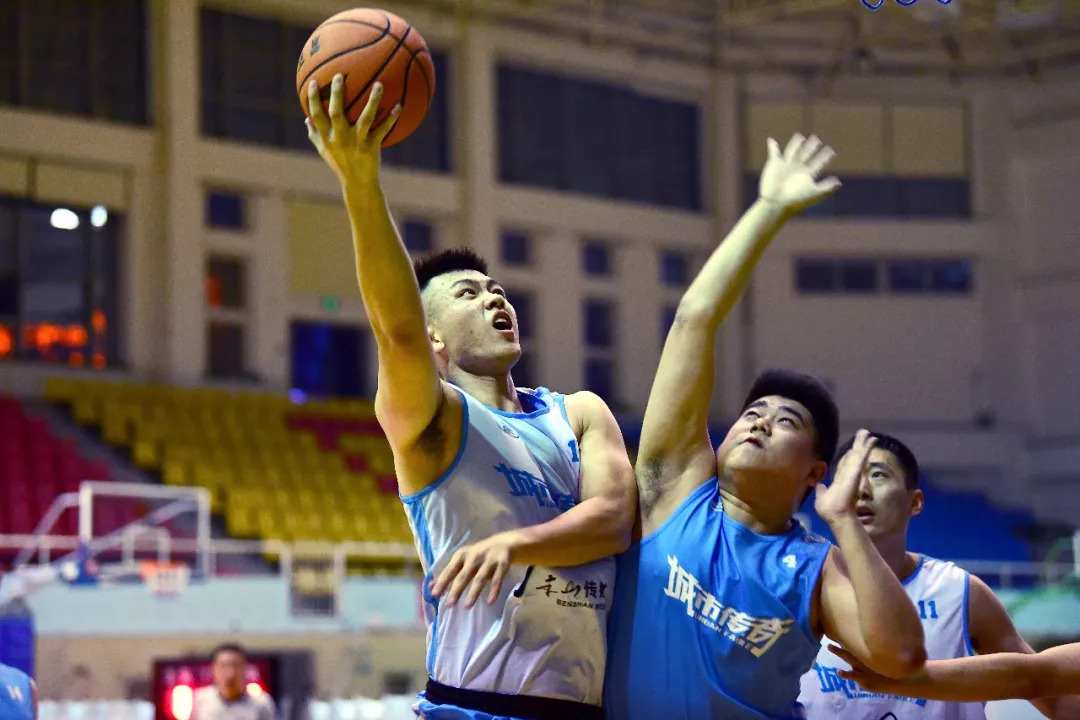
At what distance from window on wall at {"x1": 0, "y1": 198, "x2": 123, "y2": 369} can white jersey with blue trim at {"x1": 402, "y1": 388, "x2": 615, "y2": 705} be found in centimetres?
1503

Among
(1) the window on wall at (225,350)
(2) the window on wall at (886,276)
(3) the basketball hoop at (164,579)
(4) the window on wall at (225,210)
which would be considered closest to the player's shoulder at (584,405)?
(3) the basketball hoop at (164,579)

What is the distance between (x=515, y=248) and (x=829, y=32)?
6311 mm

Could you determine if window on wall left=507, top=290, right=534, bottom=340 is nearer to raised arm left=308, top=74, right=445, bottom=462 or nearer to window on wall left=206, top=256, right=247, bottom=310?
window on wall left=206, top=256, right=247, bottom=310

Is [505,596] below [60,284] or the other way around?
below

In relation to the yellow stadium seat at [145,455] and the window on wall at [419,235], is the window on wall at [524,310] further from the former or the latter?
the yellow stadium seat at [145,455]

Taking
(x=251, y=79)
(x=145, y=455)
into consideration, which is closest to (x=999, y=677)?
(x=145, y=455)

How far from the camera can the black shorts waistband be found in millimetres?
3523

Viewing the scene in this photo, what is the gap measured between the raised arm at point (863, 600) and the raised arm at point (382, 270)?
3.27 feet

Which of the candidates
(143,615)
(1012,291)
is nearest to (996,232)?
(1012,291)

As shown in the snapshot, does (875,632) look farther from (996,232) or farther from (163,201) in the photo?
(996,232)

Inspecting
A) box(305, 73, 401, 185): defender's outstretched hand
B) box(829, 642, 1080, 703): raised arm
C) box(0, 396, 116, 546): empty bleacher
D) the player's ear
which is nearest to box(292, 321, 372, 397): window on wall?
box(0, 396, 116, 546): empty bleacher

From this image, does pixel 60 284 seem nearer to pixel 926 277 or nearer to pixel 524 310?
pixel 524 310

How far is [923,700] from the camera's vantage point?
15.6 feet

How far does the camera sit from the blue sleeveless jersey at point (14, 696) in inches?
169
